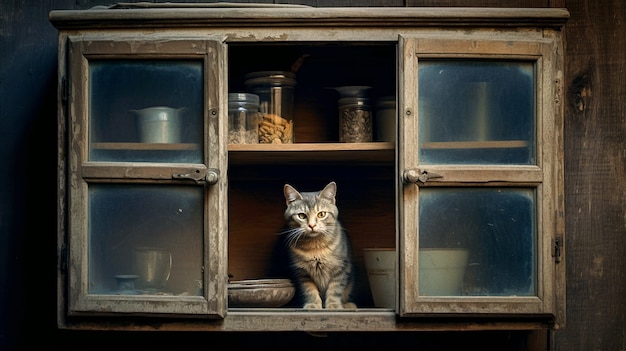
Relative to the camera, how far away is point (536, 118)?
5.72ft

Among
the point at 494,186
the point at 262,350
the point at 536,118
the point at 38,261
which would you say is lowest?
the point at 262,350

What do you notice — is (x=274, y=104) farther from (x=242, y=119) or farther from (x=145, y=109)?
(x=145, y=109)

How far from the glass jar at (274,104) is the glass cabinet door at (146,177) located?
192 millimetres

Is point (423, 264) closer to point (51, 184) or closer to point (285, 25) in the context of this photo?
point (285, 25)

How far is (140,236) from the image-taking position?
175cm

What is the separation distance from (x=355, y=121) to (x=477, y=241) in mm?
429

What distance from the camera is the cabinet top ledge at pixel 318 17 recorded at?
1.74m

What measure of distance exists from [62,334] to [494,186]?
48.3 inches

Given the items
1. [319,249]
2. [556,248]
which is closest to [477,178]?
[556,248]

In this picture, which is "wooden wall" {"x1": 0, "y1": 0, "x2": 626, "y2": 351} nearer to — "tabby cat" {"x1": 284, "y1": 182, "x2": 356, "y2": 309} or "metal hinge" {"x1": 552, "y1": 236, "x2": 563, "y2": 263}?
"tabby cat" {"x1": 284, "y1": 182, "x2": 356, "y2": 309}

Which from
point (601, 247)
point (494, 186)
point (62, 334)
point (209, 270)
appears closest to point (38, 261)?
point (62, 334)

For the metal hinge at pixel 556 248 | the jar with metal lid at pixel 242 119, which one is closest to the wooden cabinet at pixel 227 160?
the metal hinge at pixel 556 248

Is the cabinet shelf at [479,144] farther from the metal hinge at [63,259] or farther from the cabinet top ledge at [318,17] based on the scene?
the metal hinge at [63,259]

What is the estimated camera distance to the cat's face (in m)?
1.97
